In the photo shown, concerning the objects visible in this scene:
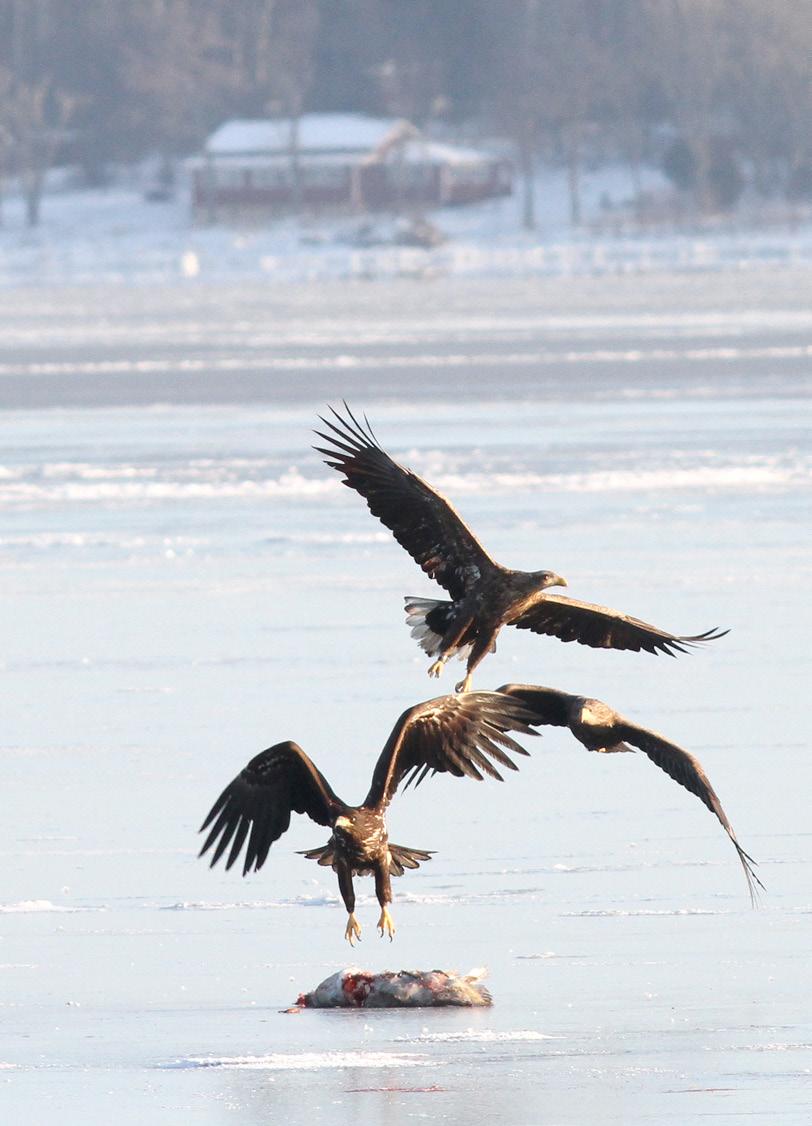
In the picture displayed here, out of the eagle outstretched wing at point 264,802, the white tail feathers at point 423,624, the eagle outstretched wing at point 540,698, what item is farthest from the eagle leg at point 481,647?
the eagle outstretched wing at point 264,802

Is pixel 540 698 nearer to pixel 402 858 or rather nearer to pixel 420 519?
pixel 402 858

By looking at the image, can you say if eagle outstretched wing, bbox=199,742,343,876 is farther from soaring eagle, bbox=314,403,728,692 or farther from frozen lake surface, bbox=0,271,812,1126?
soaring eagle, bbox=314,403,728,692

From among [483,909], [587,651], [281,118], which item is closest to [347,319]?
[587,651]

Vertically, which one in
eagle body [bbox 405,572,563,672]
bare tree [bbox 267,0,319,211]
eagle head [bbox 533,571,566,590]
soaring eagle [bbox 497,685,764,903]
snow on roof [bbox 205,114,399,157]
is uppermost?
eagle head [bbox 533,571,566,590]

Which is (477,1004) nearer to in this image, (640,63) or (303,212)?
(303,212)

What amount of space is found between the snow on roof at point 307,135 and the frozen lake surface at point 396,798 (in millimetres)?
57720

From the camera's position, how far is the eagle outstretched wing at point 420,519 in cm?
735

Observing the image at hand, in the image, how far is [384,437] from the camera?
19.9 meters

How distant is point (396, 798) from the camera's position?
28.5ft

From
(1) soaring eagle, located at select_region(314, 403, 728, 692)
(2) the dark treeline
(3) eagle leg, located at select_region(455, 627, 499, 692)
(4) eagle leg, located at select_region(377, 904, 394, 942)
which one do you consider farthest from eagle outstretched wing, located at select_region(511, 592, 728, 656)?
(2) the dark treeline

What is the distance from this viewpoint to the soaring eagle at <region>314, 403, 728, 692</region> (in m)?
7.34

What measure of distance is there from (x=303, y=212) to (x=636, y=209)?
943cm

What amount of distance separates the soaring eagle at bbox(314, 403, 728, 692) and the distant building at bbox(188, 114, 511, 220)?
69.5 m

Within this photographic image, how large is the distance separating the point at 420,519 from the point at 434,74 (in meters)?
79.7
